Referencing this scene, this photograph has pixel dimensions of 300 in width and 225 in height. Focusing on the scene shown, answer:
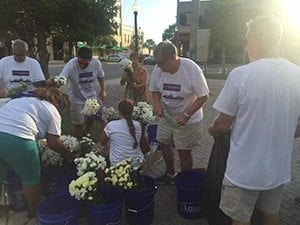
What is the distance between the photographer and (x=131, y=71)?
276 inches

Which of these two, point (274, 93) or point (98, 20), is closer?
point (274, 93)

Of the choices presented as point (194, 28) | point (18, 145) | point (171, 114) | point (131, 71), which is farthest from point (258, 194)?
point (194, 28)

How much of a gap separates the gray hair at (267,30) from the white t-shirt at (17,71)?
3.81m

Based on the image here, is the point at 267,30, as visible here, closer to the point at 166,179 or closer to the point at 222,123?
the point at 222,123

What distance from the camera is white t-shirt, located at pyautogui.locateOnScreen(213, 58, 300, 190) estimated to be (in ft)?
7.54

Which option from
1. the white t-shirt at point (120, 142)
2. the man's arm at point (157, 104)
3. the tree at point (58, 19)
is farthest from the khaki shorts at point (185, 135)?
the tree at point (58, 19)

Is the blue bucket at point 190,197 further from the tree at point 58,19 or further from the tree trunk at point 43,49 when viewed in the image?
the tree trunk at point 43,49

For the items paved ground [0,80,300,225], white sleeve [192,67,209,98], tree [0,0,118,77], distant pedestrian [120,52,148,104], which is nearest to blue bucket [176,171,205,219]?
paved ground [0,80,300,225]

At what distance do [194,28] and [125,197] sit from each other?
789 cm

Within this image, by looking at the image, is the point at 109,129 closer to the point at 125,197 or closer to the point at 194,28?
the point at 125,197

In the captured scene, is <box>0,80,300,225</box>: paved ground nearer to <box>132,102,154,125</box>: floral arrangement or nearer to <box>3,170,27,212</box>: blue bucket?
<box>3,170,27,212</box>: blue bucket

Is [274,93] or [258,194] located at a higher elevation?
[274,93]

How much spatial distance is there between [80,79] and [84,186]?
2883 mm

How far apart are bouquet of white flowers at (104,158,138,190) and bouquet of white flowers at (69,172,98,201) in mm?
195
